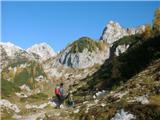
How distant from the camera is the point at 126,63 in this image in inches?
2749

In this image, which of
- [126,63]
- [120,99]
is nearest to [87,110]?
[120,99]

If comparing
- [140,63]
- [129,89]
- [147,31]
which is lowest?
[129,89]

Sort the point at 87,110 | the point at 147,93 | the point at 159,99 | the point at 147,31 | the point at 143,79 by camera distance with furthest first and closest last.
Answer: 1. the point at 147,31
2. the point at 143,79
3. the point at 87,110
4. the point at 147,93
5. the point at 159,99

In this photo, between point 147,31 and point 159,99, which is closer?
point 159,99

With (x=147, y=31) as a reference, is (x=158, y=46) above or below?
below

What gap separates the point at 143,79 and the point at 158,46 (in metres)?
24.3

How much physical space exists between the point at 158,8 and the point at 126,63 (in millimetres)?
48946

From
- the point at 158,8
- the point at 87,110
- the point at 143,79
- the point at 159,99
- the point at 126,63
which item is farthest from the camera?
the point at 158,8

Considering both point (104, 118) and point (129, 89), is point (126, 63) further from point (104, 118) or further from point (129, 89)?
point (104, 118)

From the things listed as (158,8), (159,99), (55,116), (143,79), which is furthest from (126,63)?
(158,8)

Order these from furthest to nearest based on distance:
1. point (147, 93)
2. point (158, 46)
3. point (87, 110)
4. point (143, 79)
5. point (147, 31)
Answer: point (147, 31), point (158, 46), point (143, 79), point (87, 110), point (147, 93)

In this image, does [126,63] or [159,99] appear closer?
[159,99]

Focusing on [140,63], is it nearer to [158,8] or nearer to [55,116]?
[55,116]

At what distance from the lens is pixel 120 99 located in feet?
115
